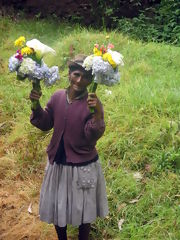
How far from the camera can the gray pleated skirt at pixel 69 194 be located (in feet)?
10.3

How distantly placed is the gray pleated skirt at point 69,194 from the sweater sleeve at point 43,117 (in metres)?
0.30

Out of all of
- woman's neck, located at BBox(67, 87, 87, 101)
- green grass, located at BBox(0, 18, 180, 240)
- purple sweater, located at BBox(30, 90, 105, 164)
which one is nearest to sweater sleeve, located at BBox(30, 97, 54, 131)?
purple sweater, located at BBox(30, 90, 105, 164)

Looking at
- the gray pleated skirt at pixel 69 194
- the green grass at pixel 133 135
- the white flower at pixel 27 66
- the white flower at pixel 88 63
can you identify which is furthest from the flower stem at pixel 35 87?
the green grass at pixel 133 135

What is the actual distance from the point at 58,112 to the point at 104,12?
6.48m

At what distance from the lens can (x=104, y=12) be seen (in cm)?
921

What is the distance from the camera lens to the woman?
3.06 meters

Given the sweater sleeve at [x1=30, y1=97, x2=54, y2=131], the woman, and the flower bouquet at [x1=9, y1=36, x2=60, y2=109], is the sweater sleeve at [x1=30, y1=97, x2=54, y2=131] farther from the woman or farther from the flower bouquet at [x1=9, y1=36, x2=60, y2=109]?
the flower bouquet at [x1=9, y1=36, x2=60, y2=109]

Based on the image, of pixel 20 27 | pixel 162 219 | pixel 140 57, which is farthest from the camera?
pixel 20 27

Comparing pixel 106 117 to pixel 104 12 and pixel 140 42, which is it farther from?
pixel 104 12

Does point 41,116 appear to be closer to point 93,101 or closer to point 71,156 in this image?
point 71,156

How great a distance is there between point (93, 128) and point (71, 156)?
12.7 inches

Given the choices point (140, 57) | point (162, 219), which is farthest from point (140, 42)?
point (162, 219)

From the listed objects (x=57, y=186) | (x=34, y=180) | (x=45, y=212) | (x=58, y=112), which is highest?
(x=58, y=112)

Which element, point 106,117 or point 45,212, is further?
point 106,117
